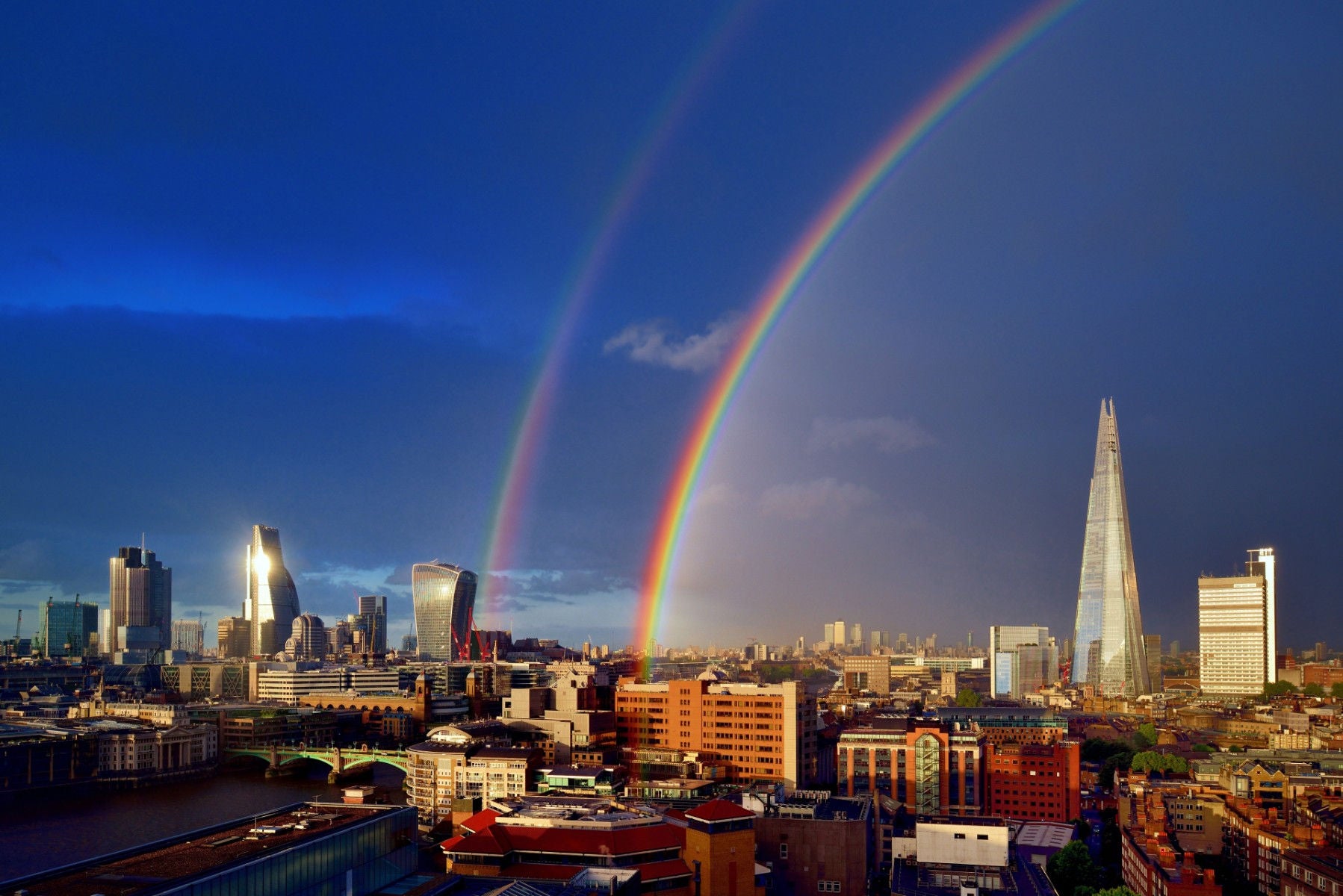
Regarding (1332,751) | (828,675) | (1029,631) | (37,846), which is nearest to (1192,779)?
(1332,751)

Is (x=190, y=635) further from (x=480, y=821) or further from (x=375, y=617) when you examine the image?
→ (x=480, y=821)

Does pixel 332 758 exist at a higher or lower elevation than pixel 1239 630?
lower

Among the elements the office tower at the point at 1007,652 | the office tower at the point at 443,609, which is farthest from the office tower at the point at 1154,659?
the office tower at the point at 443,609

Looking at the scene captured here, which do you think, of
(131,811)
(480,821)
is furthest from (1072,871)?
(131,811)

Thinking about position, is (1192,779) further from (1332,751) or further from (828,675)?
(828,675)

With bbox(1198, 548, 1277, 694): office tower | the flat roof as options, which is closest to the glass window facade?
the flat roof
